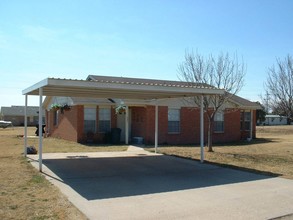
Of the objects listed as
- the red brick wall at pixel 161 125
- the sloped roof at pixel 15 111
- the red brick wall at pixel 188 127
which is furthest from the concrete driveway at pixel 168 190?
the sloped roof at pixel 15 111

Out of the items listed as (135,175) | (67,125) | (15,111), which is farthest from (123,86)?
(15,111)

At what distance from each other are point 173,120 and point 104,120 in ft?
15.2

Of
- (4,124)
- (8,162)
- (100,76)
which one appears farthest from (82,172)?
(4,124)

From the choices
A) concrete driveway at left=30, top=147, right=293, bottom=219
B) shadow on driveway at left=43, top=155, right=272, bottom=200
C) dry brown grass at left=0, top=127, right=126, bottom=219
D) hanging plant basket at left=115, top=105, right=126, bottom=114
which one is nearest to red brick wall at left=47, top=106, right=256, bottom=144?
hanging plant basket at left=115, top=105, right=126, bottom=114

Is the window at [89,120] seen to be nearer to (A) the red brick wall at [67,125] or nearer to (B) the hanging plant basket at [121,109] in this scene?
(A) the red brick wall at [67,125]

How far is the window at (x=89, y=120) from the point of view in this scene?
23.8 metres

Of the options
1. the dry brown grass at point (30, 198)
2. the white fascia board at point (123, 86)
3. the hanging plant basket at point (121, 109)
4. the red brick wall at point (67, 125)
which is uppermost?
the white fascia board at point (123, 86)

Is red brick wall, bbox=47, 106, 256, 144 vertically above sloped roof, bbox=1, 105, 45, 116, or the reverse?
sloped roof, bbox=1, 105, 45, 116

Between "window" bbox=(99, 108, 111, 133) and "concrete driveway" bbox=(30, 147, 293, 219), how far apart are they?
10.7 metres

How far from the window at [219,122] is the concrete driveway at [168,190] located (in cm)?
1263

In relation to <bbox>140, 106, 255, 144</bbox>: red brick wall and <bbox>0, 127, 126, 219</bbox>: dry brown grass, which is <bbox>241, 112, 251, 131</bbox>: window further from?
<bbox>0, 127, 126, 219</bbox>: dry brown grass

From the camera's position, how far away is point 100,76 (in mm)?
27016

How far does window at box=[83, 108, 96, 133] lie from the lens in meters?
23.8

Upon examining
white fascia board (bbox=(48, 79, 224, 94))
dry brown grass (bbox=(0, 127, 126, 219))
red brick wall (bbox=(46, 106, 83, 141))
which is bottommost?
dry brown grass (bbox=(0, 127, 126, 219))
